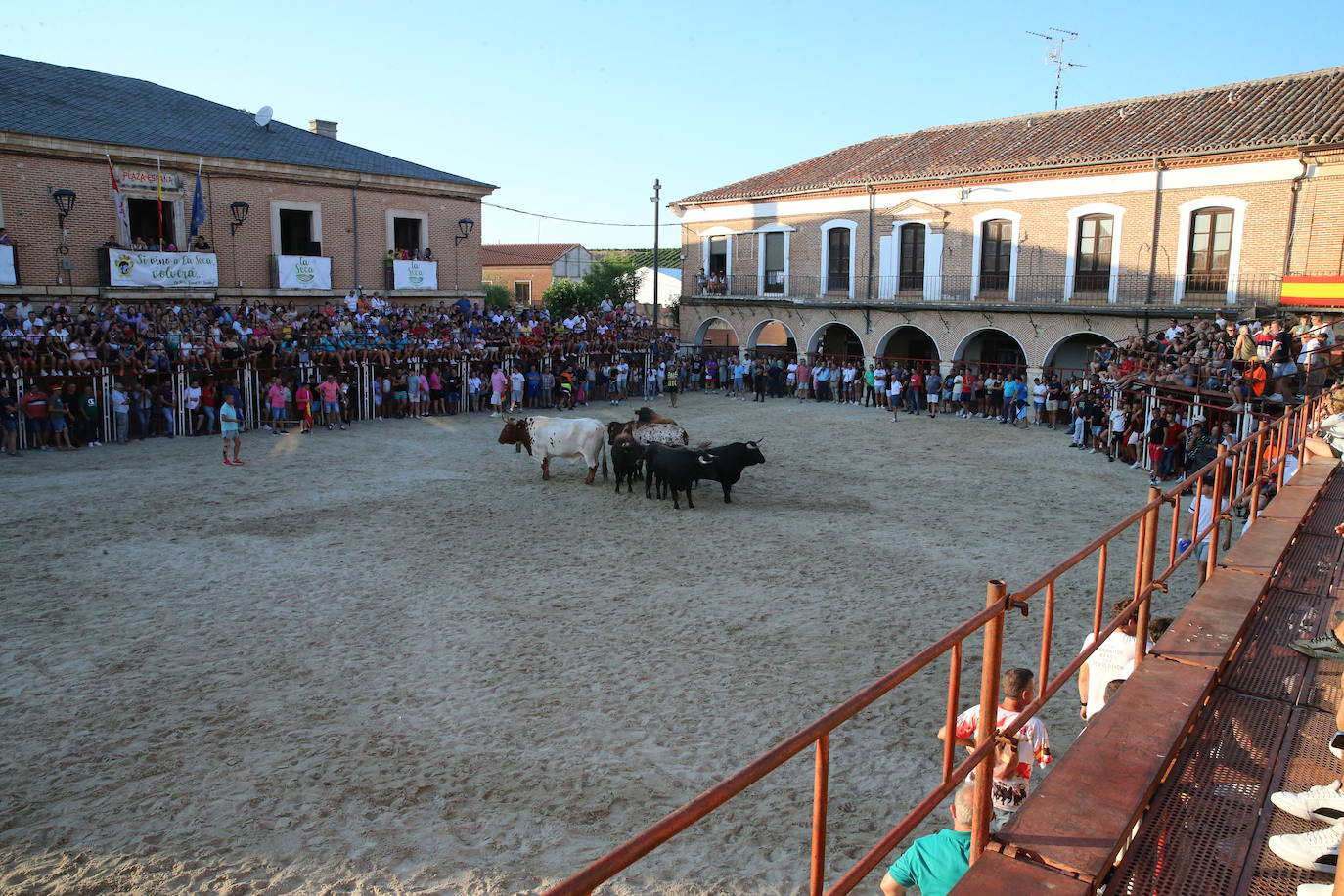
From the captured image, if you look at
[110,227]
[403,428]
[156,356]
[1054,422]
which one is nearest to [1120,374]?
[1054,422]

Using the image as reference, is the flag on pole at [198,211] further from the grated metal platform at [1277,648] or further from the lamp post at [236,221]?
the grated metal platform at [1277,648]

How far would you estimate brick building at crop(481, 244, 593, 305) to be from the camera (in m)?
64.9

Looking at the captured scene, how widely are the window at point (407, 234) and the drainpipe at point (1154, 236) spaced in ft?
71.9

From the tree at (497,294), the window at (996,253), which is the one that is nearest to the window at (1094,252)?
the window at (996,253)

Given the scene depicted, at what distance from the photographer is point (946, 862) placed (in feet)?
13.5

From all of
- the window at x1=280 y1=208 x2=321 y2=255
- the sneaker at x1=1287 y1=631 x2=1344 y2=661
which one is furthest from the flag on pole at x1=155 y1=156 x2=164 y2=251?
the sneaker at x1=1287 y1=631 x2=1344 y2=661

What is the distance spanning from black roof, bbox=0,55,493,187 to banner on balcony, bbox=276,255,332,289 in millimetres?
2664

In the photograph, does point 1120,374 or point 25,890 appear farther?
point 1120,374

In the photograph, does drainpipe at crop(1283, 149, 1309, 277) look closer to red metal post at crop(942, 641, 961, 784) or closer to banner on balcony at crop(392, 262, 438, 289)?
banner on balcony at crop(392, 262, 438, 289)

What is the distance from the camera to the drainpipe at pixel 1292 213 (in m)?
23.6

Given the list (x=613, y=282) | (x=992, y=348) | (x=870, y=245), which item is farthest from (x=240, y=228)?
(x=613, y=282)

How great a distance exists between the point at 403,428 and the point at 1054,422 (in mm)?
16735

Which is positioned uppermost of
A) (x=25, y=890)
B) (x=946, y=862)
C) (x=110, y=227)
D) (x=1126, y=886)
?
(x=110, y=227)

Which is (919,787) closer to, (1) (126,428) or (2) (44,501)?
(2) (44,501)
